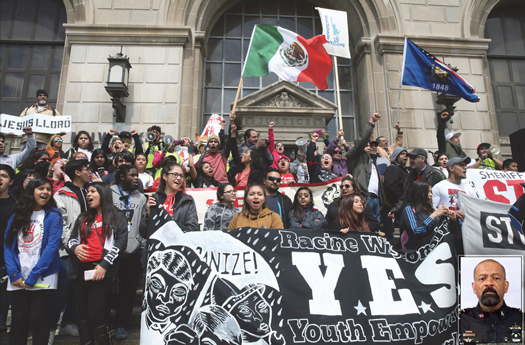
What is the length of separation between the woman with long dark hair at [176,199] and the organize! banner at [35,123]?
215 inches

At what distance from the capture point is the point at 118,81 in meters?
11.0

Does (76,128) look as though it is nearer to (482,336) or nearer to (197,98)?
(197,98)

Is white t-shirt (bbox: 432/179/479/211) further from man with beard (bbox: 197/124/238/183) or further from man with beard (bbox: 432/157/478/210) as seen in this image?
man with beard (bbox: 197/124/238/183)

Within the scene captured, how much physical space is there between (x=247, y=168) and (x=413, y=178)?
301cm

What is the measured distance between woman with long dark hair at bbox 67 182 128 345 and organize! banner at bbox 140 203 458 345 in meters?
0.45

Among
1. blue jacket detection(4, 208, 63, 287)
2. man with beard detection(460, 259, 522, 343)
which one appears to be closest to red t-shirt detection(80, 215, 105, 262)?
blue jacket detection(4, 208, 63, 287)

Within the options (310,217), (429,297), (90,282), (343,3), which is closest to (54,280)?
(90,282)

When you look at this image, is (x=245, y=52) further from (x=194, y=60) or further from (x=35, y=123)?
(x=35, y=123)

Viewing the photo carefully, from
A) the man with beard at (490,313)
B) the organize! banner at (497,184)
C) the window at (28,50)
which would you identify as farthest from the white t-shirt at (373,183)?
the window at (28,50)

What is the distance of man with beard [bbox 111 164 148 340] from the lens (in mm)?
4625

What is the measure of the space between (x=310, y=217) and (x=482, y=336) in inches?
98.9

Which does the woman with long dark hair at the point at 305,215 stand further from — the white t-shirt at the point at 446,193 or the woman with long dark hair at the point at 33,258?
the woman with long dark hair at the point at 33,258

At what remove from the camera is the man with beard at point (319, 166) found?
7.50m

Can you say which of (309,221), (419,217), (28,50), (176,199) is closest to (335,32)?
(309,221)
